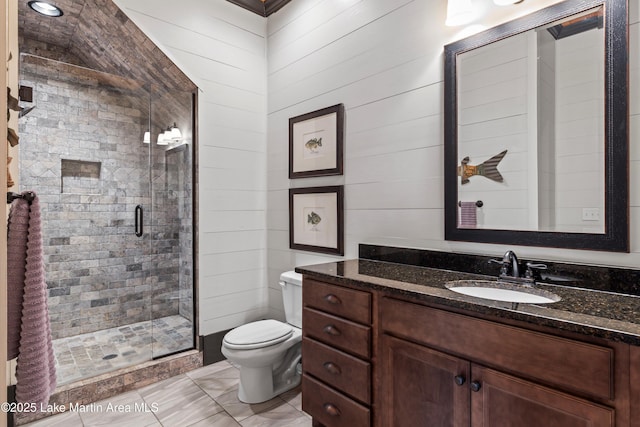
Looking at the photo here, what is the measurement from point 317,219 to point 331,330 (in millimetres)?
998

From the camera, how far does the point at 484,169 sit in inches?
65.2

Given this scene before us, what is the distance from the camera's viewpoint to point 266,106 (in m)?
2.99

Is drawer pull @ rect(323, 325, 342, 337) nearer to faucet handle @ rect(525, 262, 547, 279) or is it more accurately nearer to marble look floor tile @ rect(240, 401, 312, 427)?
marble look floor tile @ rect(240, 401, 312, 427)

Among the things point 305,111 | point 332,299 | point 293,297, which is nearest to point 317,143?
point 305,111

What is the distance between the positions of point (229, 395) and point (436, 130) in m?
2.07

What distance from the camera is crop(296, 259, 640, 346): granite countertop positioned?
3.06 feet

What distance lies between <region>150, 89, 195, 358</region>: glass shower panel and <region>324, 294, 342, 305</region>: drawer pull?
1428 millimetres

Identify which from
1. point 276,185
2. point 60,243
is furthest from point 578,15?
point 60,243

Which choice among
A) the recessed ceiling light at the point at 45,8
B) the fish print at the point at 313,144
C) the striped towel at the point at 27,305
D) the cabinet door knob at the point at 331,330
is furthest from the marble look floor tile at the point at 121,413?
the recessed ceiling light at the point at 45,8

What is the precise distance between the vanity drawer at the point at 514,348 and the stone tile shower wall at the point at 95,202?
214 centimetres

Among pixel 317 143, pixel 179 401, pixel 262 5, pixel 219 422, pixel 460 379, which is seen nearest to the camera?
pixel 460 379

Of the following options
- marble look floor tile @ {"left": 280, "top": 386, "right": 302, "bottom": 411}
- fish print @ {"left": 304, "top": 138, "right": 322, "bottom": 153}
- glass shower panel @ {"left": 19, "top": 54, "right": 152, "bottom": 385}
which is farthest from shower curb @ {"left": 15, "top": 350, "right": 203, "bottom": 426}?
fish print @ {"left": 304, "top": 138, "right": 322, "bottom": 153}

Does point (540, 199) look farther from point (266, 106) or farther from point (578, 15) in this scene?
point (266, 106)

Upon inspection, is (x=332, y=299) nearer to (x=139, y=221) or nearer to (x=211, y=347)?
(x=211, y=347)
